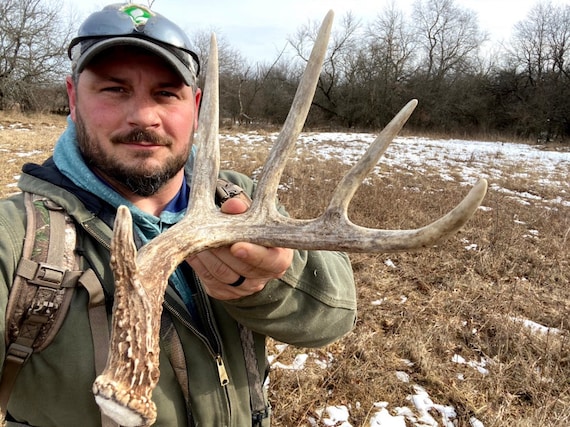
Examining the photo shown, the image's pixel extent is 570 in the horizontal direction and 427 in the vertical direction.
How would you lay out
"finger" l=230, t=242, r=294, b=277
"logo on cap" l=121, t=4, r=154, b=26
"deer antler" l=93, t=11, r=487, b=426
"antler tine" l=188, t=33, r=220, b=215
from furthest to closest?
"logo on cap" l=121, t=4, r=154, b=26
"antler tine" l=188, t=33, r=220, b=215
"finger" l=230, t=242, r=294, b=277
"deer antler" l=93, t=11, r=487, b=426

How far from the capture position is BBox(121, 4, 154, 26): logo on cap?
1.74 m

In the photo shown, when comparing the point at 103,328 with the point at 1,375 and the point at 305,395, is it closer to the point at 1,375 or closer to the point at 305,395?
the point at 1,375

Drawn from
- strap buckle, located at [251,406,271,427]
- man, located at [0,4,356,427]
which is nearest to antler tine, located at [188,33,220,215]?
man, located at [0,4,356,427]

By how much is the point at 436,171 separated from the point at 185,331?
11.2 m

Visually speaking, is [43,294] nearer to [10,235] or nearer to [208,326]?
[10,235]

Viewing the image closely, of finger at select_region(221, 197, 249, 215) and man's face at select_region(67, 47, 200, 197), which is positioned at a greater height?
man's face at select_region(67, 47, 200, 197)

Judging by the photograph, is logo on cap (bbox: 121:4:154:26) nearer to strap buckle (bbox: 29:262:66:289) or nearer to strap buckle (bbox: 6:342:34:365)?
strap buckle (bbox: 29:262:66:289)

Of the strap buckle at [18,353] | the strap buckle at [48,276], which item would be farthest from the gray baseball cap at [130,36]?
the strap buckle at [18,353]

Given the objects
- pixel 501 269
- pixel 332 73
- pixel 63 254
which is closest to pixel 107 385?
pixel 63 254

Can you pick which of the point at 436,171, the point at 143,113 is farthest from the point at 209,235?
the point at 436,171

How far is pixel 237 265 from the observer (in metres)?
1.23

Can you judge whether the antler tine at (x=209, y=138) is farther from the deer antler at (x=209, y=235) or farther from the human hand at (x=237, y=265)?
the human hand at (x=237, y=265)

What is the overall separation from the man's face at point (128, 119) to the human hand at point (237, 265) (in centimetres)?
62

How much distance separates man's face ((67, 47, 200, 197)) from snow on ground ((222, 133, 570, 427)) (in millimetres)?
2071
